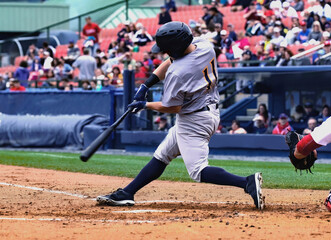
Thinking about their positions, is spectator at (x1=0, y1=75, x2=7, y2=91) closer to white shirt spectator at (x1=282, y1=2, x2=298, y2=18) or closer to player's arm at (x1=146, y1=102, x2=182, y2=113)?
white shirt spectator at (x1=282, y1=2, x2=298, y2=18)

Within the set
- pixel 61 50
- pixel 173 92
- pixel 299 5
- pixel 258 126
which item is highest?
pixel 299 5

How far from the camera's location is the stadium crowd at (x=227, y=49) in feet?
50.9

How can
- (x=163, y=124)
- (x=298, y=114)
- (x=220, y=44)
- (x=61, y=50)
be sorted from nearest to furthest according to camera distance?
(x=298, y=114), (x=163, y=124), (x=220, y=44), (x=61, y=50)

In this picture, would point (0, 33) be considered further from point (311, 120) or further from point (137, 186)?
point (137, 186)

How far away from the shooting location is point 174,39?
5.82 metres

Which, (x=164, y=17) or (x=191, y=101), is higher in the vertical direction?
(x=164, y=17)

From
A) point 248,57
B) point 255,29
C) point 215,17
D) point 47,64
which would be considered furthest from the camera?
point 47,64

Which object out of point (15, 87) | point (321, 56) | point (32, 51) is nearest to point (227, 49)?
point (321, 56)

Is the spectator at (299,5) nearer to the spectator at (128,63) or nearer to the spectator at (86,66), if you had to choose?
the spectator at (128,63)

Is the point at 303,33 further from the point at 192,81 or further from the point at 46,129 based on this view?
the point at 192,81

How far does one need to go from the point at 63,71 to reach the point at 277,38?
23.9ft

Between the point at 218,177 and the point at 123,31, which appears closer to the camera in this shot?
the point at 218,177

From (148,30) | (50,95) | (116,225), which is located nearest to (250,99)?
(50,95)

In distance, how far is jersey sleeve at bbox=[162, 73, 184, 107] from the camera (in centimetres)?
571
